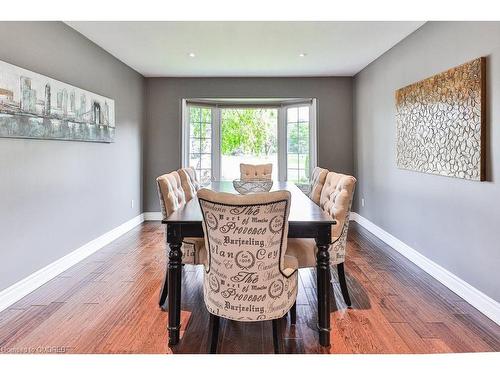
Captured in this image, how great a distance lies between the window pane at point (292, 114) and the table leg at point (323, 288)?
4530 millimetres

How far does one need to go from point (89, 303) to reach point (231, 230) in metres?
1.63

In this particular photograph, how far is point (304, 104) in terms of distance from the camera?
6105 millimetres

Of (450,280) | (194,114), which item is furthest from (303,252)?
(194,114)

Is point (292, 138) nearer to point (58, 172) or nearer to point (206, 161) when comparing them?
point (206, 161)

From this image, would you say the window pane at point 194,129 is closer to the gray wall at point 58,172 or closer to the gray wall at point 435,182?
the gray wall at point 58,172

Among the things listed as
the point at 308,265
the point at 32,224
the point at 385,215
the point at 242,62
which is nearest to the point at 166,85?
the point at 242,62

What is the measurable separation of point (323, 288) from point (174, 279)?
2.84 ft

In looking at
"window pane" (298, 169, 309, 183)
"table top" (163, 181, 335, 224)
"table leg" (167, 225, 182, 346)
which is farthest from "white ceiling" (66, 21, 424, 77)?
"table leg" (167, 225, 182, 346)

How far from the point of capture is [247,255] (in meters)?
1.76

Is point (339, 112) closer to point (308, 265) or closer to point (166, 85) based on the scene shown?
point (166, 85)

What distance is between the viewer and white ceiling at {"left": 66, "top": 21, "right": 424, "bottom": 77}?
3.58m

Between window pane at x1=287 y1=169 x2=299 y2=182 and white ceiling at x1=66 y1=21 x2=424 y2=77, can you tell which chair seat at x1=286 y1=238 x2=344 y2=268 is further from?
window pane at x1=287 y1=169 x2=299 y2=182
